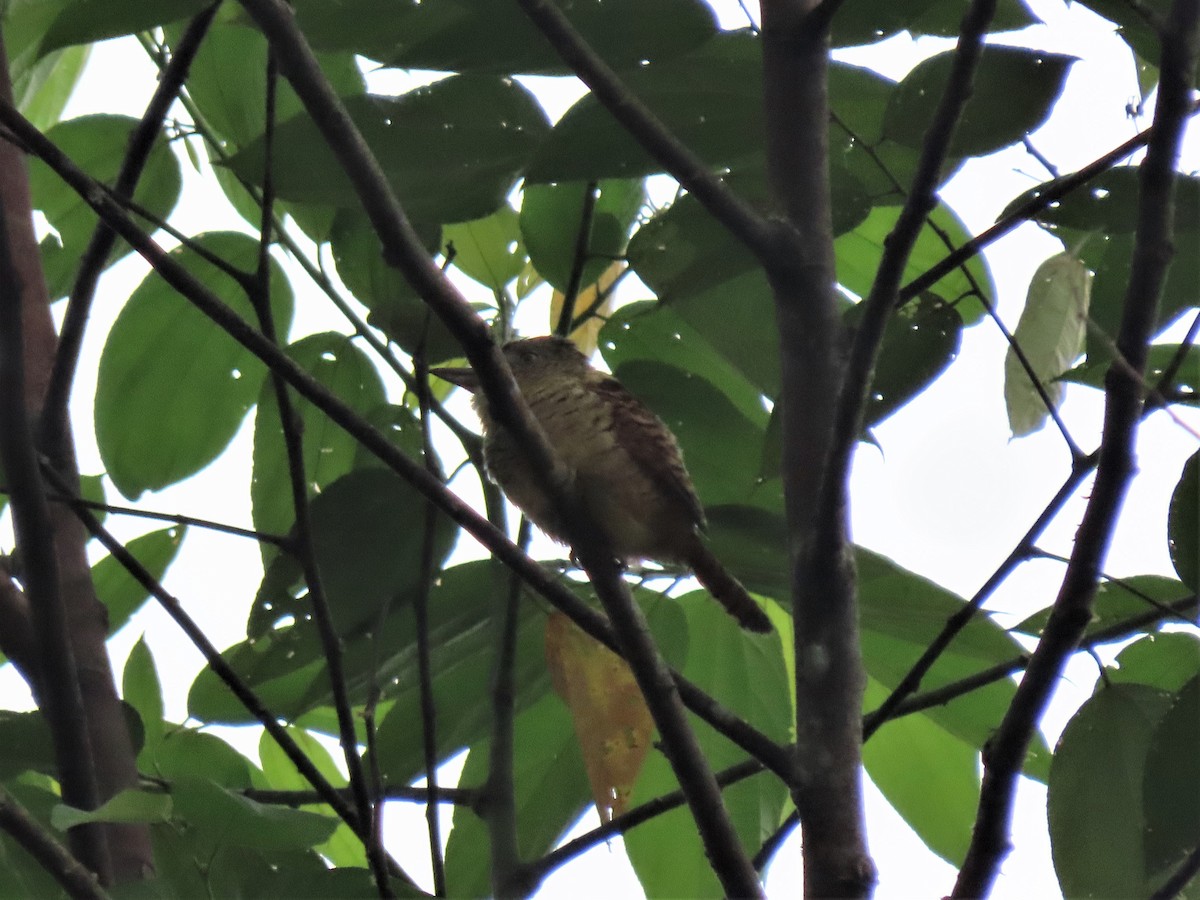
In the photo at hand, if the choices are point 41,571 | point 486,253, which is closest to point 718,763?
point 486,253

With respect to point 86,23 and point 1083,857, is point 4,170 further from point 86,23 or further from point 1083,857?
point 1083,857

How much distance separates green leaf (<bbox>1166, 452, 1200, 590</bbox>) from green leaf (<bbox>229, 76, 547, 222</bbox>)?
844mm

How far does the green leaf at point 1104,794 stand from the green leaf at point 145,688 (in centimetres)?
138

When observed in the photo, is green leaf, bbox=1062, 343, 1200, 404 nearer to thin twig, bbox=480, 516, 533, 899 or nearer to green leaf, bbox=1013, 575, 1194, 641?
green leaf, bbox=1013, 575, 1194, 641

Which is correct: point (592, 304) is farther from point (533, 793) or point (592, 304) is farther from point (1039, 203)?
point (1039, 203)

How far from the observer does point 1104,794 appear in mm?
1490

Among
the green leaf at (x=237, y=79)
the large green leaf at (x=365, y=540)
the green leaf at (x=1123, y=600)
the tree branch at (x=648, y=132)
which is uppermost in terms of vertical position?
the green leaf at (x=237, y=79)

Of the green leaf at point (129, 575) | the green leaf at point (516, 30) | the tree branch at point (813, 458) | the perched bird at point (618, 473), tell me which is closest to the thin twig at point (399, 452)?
the tree branch at point (813, 458)

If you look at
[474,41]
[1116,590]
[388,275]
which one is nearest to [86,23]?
[474,41]

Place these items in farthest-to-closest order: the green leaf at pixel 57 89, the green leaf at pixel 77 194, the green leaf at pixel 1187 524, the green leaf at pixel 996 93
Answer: the green leaf at pixel 57 89 < the green leaf at pixel 77 194 < the green leaf at pixel 996 93 < the green leaf at pixel 1187 524

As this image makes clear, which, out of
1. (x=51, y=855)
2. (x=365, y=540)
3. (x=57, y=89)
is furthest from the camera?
(x=57, y=89)

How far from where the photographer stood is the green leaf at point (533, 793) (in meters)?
2.07

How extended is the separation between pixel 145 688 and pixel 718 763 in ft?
3.05

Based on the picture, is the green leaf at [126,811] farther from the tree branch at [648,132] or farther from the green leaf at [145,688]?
the green leaf at [145,688]
